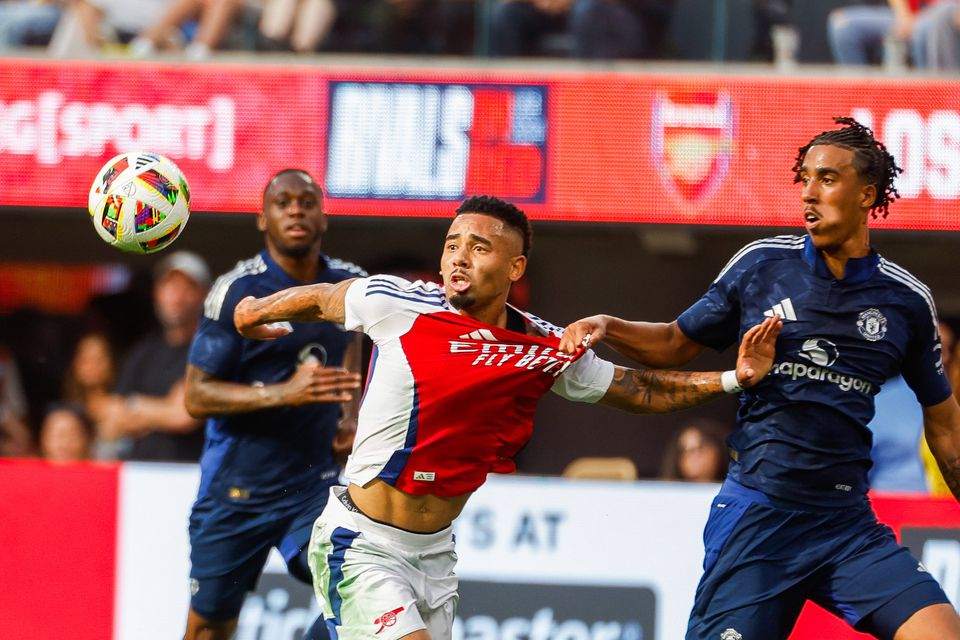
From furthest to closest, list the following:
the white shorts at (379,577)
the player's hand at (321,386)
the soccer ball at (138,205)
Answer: the soccer ball at (138,205), the player's hand at (321,386), the white shorts at (379,577)

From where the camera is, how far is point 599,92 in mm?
9336

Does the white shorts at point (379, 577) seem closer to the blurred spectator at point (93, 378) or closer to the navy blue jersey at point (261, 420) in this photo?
the navy blue jersey at point (261, 420)

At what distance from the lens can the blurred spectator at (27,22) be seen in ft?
32.3

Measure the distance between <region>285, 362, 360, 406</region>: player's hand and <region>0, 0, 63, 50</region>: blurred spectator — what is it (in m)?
5.26

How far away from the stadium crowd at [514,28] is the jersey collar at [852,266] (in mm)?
4787

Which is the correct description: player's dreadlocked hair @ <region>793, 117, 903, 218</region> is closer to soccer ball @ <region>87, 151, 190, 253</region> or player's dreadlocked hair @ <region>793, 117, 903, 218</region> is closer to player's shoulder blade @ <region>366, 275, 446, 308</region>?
player's shoulder blade @ <region>366, 275, 446, 308</region>

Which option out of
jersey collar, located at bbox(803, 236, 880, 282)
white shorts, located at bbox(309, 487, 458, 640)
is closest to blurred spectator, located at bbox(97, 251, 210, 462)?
white shorts, located at bbox(309, 487, 458, 640)

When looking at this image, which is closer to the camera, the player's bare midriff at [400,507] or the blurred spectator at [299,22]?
the player's bare midriff at [400,507]

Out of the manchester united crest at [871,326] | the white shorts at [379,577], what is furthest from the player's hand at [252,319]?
the manchester united crest at [871,326]

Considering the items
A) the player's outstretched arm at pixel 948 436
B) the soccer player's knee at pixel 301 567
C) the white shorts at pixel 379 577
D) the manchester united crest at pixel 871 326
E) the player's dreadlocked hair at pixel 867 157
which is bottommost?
the soccer player's knee at pixel 301 567

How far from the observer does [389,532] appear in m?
4.60

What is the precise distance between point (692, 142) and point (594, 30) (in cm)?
102

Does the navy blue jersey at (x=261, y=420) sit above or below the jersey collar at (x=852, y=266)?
below

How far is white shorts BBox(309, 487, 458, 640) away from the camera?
4453mm
